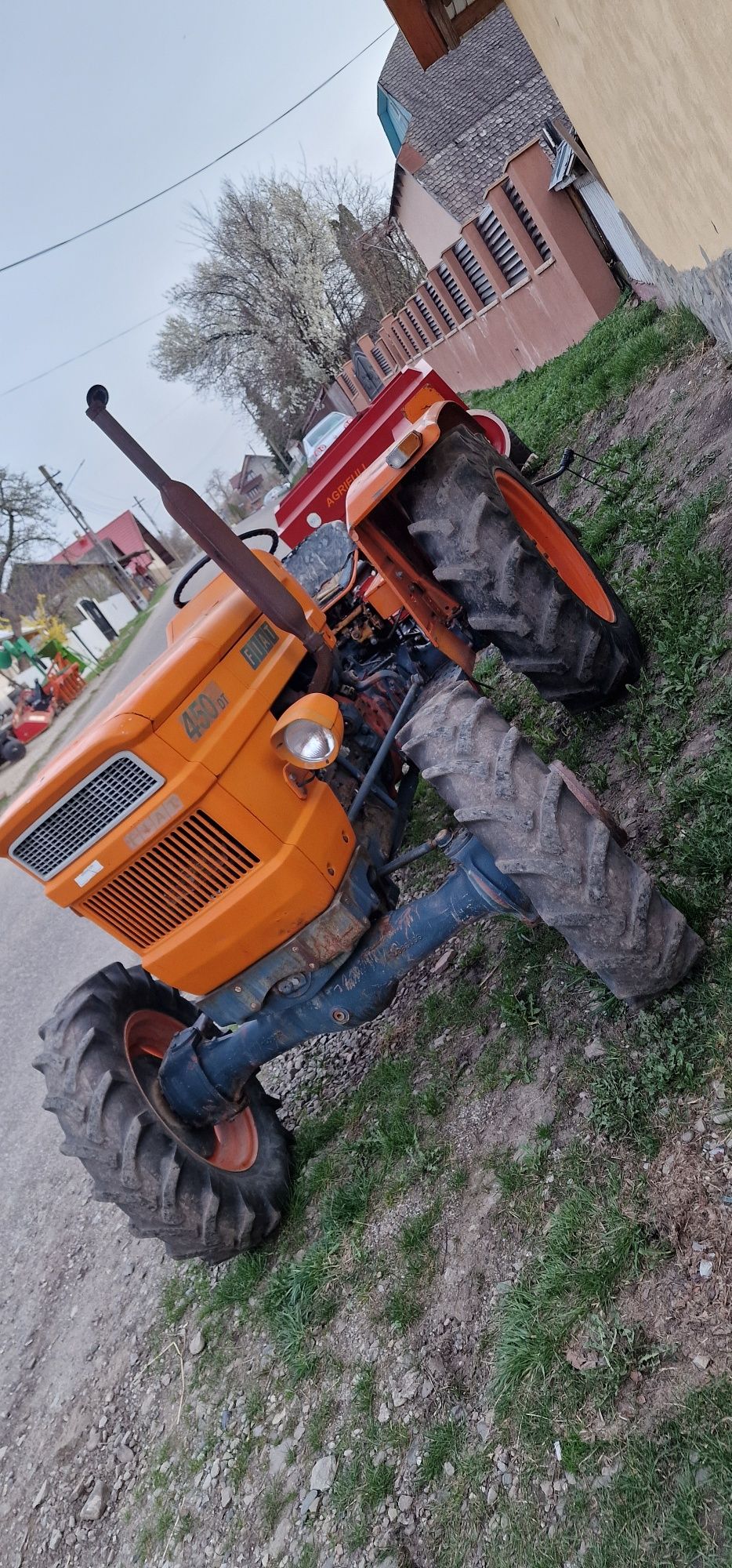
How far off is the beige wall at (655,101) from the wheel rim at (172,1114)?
3913 mm

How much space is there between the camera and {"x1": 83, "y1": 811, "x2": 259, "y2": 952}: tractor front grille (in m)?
2.62

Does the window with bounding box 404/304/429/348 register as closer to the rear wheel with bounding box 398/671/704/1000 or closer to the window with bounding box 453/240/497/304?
the window with bounding box 453/240/497/304

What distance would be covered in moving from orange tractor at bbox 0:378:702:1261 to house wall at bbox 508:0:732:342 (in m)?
1.39

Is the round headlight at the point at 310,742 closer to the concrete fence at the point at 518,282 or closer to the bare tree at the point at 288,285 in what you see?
the concrete fence at the point at 518,282

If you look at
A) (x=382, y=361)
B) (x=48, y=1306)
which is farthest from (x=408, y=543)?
(x=382, y=361)

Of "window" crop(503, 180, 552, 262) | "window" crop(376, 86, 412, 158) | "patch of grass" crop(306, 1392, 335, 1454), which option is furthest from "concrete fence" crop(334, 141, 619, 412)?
"window" crop(376, 86, 412, 158)

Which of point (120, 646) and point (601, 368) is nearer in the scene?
point (601, 368)

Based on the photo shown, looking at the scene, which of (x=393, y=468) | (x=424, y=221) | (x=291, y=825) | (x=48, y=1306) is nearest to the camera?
(x=291, y=825)

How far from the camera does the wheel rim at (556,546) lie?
379 cm

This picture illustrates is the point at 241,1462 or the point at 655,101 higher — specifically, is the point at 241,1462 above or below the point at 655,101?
below

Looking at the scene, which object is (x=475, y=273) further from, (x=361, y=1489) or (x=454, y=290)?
(x=361, y=1489)

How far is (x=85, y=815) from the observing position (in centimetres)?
256

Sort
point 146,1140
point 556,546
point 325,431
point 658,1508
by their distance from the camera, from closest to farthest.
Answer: point 658,1508
point 146,1140
point 556,546
point 325,431

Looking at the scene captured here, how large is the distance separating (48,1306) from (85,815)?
2.78m
